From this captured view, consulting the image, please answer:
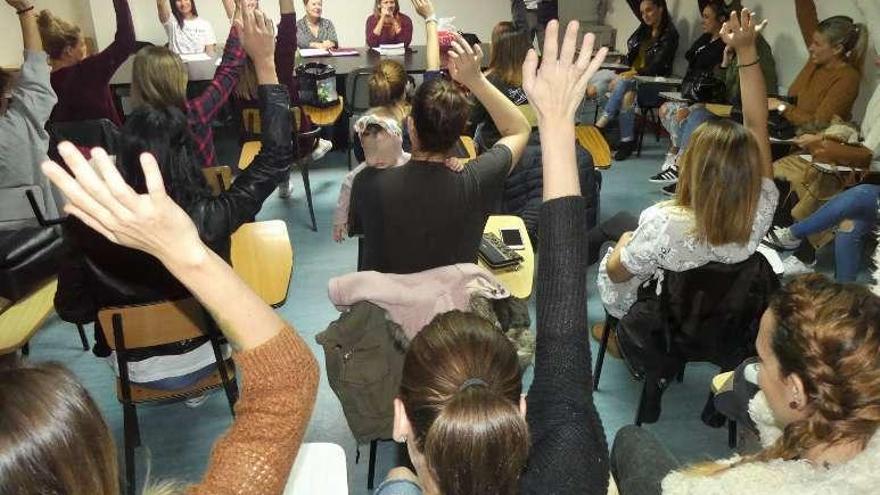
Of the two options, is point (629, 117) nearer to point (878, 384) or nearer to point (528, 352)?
point (528, 352)

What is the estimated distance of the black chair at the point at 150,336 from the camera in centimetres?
195

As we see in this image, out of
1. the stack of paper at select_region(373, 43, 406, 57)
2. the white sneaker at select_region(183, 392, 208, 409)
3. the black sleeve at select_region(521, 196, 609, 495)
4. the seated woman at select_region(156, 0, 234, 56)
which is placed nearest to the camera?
the black sleeve at select_region(521, 196, 609, 495)

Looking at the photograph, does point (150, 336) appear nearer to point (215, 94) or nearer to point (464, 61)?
point (215, 94)

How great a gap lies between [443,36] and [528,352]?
14.1 ft

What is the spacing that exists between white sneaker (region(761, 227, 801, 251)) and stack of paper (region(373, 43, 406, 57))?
11.5 feet

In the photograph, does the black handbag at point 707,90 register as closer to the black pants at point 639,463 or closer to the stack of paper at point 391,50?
the stack of paper at point 391,50

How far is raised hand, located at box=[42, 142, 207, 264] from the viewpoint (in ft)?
2.54

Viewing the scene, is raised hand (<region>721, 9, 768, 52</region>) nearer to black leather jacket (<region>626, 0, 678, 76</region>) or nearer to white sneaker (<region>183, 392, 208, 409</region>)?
white sneaker (<region>183, 392, 208, 409</region>)

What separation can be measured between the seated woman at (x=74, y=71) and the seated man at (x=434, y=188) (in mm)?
Result: 2402

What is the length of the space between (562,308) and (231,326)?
1.65 ft

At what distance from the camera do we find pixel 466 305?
5.98 ft

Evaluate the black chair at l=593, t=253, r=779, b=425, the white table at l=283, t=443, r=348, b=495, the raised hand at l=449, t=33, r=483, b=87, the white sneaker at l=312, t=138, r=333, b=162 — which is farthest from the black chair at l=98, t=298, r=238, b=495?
the white sneaker at l=312, t=138, r=333, b=162

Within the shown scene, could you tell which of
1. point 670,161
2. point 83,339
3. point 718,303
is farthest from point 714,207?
point 670,161

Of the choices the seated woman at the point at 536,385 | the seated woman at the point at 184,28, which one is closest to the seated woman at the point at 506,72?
the seated woman at the point at 536,385
